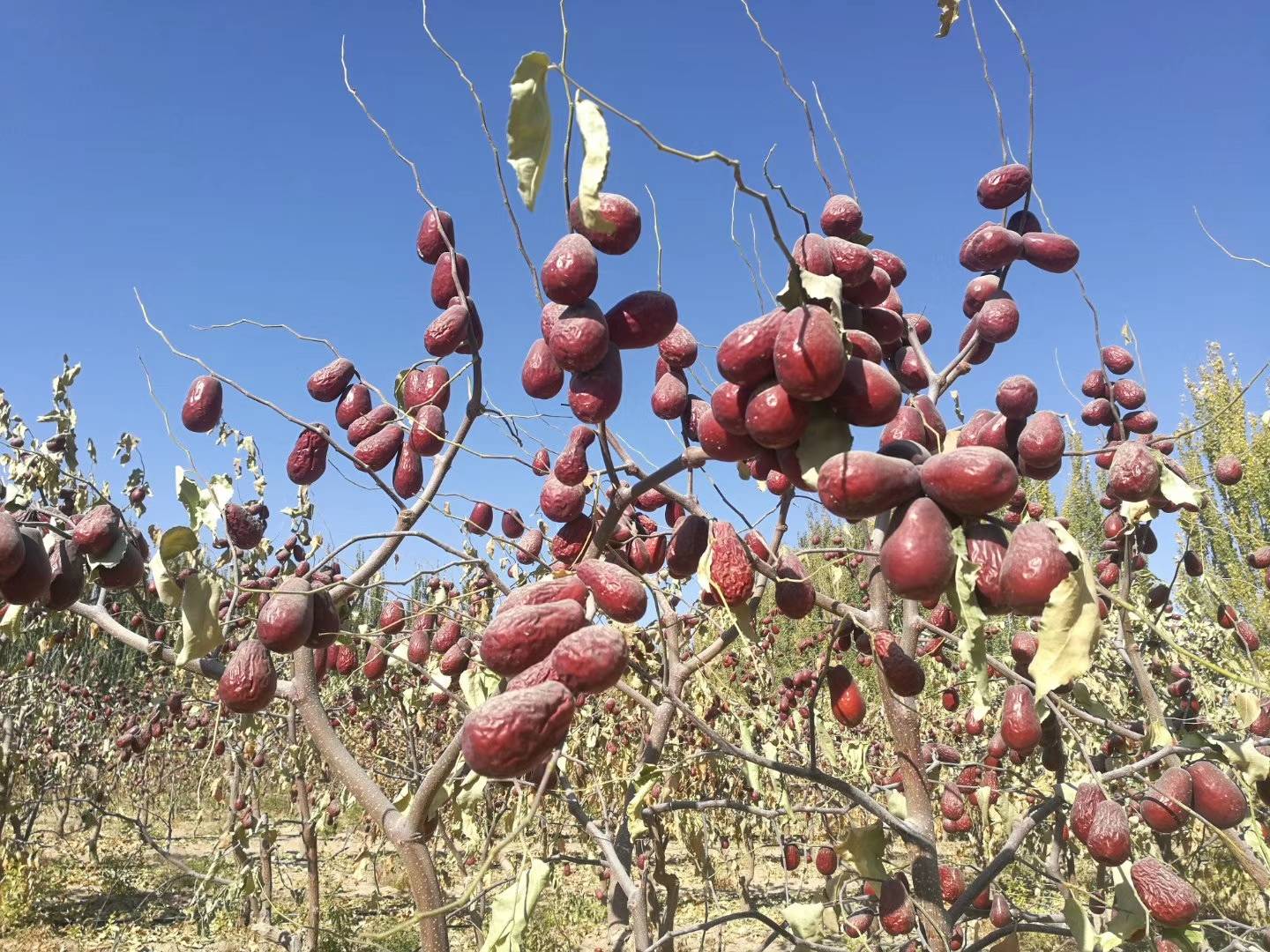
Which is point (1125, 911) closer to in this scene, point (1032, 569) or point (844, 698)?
point (844, 698)

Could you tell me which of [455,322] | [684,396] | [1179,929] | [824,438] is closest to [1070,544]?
[824,438]

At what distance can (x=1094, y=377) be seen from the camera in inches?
110

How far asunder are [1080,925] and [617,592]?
1.51 m

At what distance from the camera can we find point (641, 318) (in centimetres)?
116

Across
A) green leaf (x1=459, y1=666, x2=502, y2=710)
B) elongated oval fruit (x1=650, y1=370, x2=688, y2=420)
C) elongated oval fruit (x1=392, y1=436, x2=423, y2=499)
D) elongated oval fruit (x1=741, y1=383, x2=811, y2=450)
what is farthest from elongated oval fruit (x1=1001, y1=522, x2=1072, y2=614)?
green leaf (x1=459, y1=666, x2=502, y2=710)

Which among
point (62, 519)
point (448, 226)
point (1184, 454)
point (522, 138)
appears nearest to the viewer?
point (522, 138)

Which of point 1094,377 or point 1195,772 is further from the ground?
point 1094,377

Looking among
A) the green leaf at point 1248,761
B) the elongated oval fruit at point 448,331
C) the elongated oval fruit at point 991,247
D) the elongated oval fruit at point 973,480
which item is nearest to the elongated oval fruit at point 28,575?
the elongated oval fruit at point 448,331

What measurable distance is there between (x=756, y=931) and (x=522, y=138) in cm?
901

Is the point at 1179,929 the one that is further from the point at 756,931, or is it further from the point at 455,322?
the point at 756,931

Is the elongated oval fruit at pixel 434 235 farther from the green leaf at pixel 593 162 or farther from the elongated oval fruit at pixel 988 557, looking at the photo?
the elongated oval fruit at pixel 988 557

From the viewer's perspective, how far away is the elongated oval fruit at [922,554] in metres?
0.91

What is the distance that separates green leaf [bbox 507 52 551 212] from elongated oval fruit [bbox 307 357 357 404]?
1273 mm

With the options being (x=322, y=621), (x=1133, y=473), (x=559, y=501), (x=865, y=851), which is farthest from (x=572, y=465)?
(x=865, y=851)
